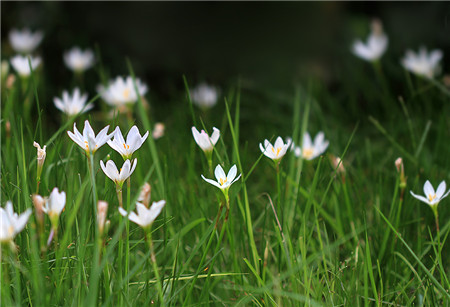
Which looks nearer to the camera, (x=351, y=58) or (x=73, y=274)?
(x=73, y=274)

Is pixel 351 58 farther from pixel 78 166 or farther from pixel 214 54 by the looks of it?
pixel 78 166

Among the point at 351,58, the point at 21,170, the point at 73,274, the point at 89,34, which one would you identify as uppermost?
the point at 21,170

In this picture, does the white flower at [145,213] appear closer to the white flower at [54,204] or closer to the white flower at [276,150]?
the white flower at [54,204]

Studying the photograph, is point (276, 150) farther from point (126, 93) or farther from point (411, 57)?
point (411, 57)

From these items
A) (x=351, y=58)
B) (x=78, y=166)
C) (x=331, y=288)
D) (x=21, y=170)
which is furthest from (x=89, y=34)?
(x=331, y=288)

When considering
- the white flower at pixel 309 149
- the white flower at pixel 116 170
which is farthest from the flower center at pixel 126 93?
the white flower at pixel 116 170

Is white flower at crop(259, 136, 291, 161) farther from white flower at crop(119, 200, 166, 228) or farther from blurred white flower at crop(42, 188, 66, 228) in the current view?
blurred white flower at crop(42, 188, 66, 228)
